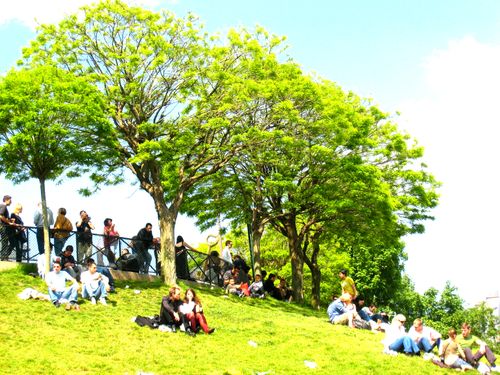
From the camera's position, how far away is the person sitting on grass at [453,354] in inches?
738

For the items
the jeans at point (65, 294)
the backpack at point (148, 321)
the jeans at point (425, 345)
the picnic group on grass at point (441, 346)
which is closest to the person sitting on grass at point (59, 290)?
the jeans at point (65, 294)

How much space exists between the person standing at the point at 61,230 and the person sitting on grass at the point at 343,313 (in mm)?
9306

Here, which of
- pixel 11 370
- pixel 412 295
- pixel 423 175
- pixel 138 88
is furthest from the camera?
pixel 412 295

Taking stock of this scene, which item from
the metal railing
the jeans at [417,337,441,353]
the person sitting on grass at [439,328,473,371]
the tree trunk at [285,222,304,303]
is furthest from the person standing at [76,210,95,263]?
the person sitting on grass at [439,328,473,371]

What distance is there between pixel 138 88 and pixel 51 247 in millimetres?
6783

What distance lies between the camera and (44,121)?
917 inches

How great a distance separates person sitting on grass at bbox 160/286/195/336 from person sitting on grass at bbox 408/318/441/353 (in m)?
5.97

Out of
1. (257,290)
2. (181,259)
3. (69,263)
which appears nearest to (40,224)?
(69,263)

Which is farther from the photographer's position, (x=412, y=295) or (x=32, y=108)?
(x=412, y=295)

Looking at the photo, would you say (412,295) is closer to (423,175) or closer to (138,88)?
(423,175)

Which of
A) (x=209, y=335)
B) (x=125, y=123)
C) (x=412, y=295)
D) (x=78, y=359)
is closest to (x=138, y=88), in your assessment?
(x=125, y=123)

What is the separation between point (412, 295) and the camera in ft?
244

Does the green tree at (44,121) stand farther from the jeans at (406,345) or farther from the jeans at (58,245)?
the jeans at (406,345)

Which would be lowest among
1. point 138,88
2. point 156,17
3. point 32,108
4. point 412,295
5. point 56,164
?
point 412,295
